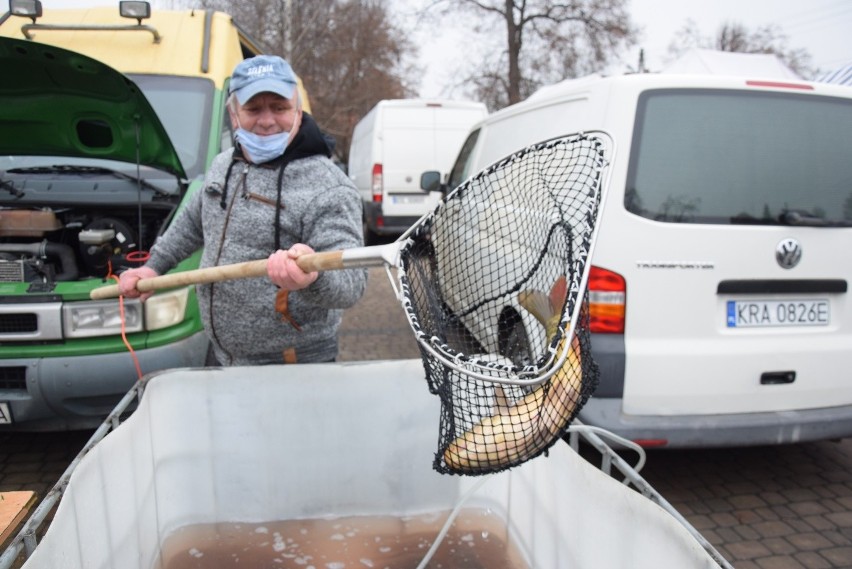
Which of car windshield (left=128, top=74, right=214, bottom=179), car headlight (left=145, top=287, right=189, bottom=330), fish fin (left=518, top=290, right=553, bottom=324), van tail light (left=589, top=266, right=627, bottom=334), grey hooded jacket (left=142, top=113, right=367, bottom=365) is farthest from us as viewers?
car windshield (left=128, top=74, right=214, bottom=179)

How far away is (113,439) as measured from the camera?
1.82 meters

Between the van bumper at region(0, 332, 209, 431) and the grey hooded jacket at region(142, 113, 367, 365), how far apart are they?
2.83 ft

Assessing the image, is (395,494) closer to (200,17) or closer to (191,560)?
(191,560)

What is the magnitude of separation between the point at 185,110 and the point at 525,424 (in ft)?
12.4

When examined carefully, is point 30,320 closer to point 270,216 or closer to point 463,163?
point 270,216

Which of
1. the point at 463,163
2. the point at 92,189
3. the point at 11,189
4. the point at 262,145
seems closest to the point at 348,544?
the point at 262,145

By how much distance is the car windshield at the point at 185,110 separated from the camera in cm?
427

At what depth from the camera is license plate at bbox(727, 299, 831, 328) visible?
3.04 metres

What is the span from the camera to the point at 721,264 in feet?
9.76

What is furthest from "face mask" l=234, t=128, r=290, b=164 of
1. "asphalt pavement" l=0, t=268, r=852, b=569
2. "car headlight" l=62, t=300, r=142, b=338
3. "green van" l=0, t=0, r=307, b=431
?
"asphalt pavement" l=0, t=268, r=852, b=569

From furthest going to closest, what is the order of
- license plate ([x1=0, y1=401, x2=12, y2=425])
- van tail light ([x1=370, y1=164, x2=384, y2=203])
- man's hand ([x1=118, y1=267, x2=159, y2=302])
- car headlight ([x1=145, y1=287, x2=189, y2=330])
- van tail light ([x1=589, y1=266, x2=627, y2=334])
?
van tail light ([x1=370, y1=164, x2=384, y2=203])
car headlight ([x1=145, y1=287, x2=189, y2=330])
license plate ([x1=0, y1=401, x2=12, y2=425])
van tail light ([x1=589, y1=266, x2=627, y2=334])
man's hand ([x1=118, y1=267, x2=159, y2=302])

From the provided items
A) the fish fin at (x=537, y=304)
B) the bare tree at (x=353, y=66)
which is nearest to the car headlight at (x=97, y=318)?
the fish fin at (x=537, y=304)

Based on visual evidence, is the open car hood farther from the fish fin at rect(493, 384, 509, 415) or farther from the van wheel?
the fish fin at rect(493, 384, 509, 415)

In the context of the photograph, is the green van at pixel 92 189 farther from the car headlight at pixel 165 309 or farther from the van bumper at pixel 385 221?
the van bumper at pixel 385 221
